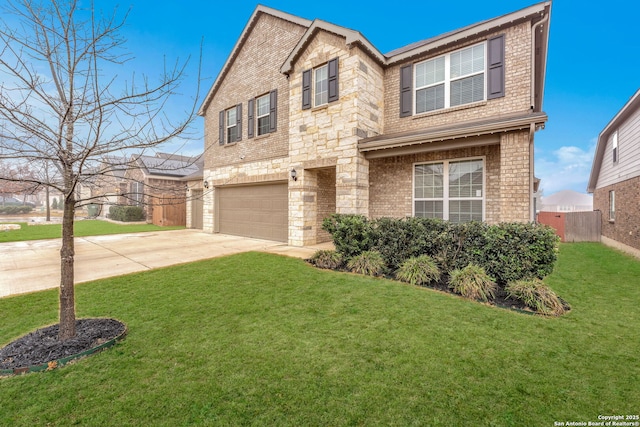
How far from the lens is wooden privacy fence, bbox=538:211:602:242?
44.3 feet

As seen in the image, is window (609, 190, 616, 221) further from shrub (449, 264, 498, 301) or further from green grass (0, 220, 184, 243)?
green grass (0, 220, 184, 243)

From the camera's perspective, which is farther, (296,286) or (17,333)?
(296,286)

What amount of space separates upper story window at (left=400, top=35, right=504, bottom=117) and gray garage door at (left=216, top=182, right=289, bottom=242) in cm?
532

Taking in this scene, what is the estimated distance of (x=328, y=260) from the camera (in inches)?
276

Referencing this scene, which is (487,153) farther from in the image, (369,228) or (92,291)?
(92,291)

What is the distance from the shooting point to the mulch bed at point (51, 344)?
9.50 feet

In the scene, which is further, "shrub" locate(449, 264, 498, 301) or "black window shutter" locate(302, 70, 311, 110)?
"black window shutter" locate(302, 70, 311, 110)

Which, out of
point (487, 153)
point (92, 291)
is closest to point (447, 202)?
point (487, 153)

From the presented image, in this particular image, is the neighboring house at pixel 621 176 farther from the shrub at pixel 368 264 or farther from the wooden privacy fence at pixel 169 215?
the wooden privacy fence at pixel 169 215

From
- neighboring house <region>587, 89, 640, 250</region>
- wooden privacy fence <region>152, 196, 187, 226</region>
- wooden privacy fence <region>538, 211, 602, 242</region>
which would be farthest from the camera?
wooden privacy fence <region>152, 196, 187, 226</region>

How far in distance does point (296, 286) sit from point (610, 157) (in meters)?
16.3

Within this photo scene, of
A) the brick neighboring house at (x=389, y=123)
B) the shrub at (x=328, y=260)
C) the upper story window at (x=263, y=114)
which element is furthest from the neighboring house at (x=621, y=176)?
the upper story window at (x=263, y=114)

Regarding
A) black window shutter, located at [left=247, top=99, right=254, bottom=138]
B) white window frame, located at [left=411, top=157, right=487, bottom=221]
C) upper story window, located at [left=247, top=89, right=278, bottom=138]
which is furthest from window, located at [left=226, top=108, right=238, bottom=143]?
white window frame, located at [left=411, top=157, right=487, bottom=221]

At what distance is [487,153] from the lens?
7402mm
